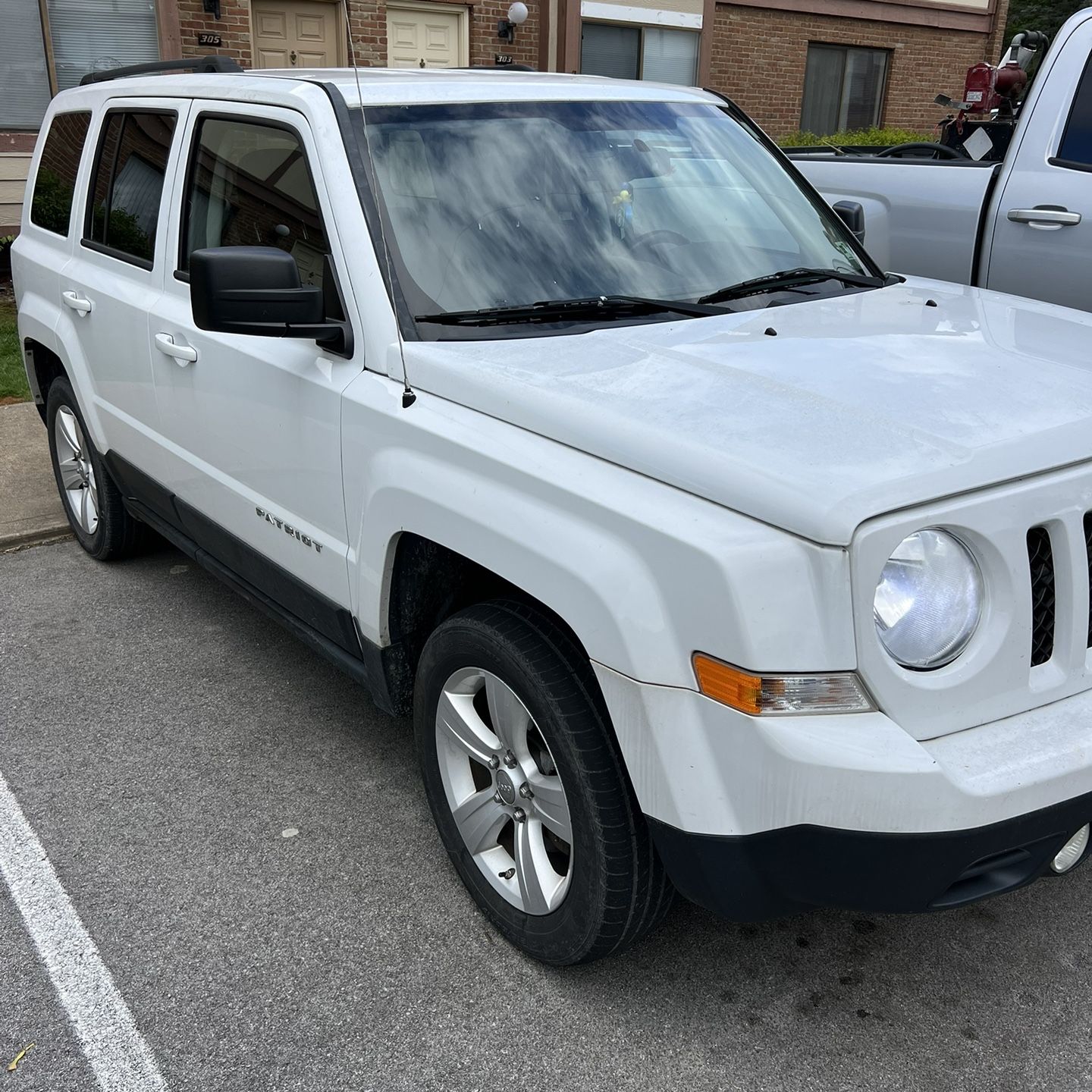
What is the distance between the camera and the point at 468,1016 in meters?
2.58

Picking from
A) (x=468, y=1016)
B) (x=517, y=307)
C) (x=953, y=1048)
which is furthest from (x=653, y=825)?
(x=517, y=307)

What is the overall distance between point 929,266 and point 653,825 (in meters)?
3.94

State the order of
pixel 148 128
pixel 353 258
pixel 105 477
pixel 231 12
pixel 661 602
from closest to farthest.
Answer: pixel 661 602 → pixel 353 258 → pixel 148 128 → pixel 105 477 → pixel 231 12

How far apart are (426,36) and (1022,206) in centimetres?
956

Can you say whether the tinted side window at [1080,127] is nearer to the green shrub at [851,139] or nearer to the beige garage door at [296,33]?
the beige garage door at [296,33]

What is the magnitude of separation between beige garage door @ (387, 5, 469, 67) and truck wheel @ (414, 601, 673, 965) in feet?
37.3

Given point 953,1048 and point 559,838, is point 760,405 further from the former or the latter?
point 953,1048

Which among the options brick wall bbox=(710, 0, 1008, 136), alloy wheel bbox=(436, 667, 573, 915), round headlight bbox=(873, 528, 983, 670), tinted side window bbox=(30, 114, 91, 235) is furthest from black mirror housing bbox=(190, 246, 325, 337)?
brick wall bbox=(710, 0, 1008, 136)

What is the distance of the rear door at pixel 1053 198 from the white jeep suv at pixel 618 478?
3.94 ft

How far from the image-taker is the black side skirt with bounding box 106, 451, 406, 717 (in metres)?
3.08

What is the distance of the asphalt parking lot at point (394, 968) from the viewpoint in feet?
8.04

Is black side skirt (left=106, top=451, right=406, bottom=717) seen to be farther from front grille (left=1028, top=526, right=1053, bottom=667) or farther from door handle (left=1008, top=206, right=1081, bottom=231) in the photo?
door handle (left=1008, top=206, right=1081, bottom=231)

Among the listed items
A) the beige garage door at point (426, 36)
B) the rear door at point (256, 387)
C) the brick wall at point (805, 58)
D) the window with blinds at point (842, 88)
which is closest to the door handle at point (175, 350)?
the rear door at point (256, 387)

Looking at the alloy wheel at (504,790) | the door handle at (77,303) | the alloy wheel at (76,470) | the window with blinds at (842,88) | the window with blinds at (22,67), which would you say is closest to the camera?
the alloy wheel at (504,790)
